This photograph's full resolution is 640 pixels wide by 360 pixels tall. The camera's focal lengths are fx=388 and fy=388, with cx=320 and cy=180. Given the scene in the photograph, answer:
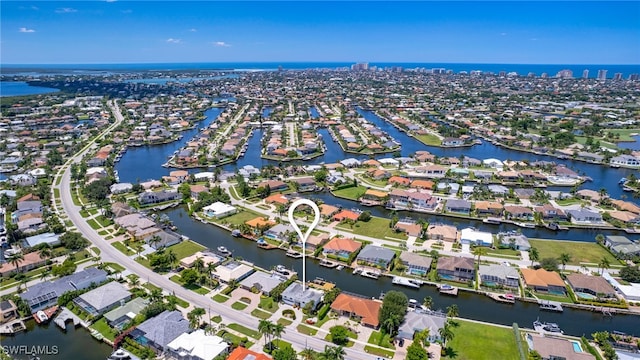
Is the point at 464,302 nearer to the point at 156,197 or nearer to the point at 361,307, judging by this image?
the point at 361,307

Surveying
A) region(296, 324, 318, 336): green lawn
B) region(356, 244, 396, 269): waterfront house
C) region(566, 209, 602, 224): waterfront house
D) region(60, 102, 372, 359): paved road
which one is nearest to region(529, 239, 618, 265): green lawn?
region(566, 209, 602, 224): waterfront house

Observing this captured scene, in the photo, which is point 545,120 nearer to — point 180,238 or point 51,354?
point 180,238

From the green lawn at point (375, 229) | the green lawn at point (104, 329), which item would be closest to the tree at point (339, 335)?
the green lawn at point (104, 329)

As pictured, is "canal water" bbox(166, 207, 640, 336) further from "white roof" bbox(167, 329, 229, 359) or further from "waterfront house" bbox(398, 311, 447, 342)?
"white roof" bbox(167, 329, 229, 359)

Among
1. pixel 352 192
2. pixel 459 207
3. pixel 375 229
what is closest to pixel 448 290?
pixel 375 229

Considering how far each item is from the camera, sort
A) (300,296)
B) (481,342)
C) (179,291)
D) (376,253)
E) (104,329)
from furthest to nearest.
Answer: (376,253)
(179,291)
(300,296)
(104,329)
(481,342)

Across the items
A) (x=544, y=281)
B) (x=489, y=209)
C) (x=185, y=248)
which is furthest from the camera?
(x=489, y=209)
